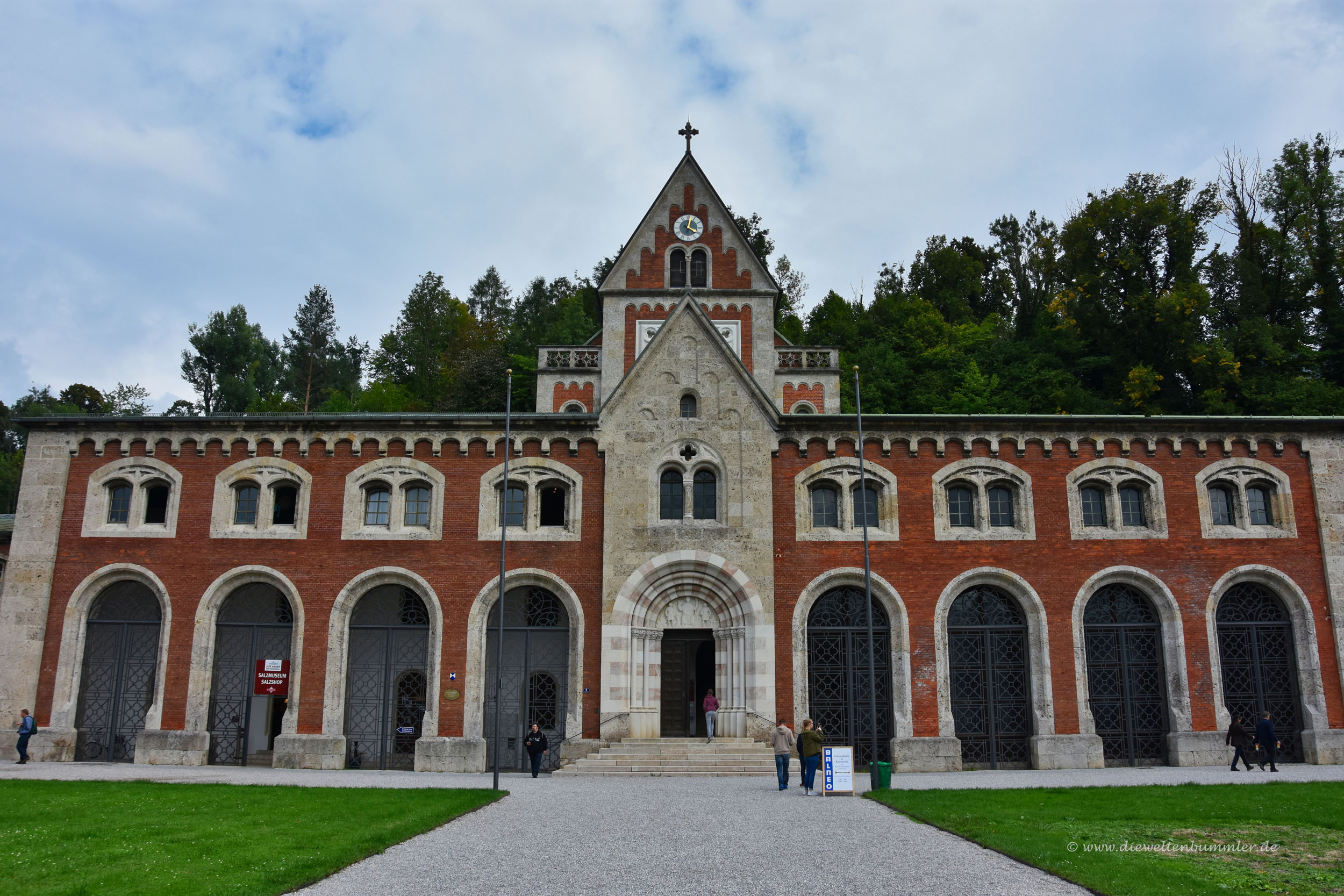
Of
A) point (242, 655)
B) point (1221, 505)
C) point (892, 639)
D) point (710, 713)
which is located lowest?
point (710, 713)

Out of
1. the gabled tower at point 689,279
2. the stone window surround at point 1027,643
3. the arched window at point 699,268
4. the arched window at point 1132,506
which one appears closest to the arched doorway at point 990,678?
the stone window surround at point 1027,643

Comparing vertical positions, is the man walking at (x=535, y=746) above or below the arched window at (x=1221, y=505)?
below

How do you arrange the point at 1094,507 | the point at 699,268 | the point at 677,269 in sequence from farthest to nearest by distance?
the point at 677,269, the point at 699,268, the point at 1094,507

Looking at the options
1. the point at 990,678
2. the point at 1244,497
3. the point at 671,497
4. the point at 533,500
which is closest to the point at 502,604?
the point at 533,500

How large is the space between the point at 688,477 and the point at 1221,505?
49.9 ft

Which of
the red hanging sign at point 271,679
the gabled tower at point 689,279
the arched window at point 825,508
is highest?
the gabled tower at point 689,279

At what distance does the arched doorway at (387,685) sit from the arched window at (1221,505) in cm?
2221

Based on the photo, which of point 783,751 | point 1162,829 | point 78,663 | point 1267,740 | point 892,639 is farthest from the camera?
point 78,663

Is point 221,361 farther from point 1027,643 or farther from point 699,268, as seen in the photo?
point 1027,643

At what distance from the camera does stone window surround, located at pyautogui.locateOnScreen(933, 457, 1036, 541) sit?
26.3 meters

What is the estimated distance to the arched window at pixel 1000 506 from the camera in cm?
2675

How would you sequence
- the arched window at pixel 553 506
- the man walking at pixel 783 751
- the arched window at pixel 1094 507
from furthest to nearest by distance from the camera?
the arched window at pixel 553 506 → the arched window at pixel 1094 507 → the man walking at pixel 783 751

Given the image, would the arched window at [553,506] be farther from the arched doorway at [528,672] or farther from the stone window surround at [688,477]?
the stone window surround at [688,477]

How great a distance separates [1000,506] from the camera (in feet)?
88.2
